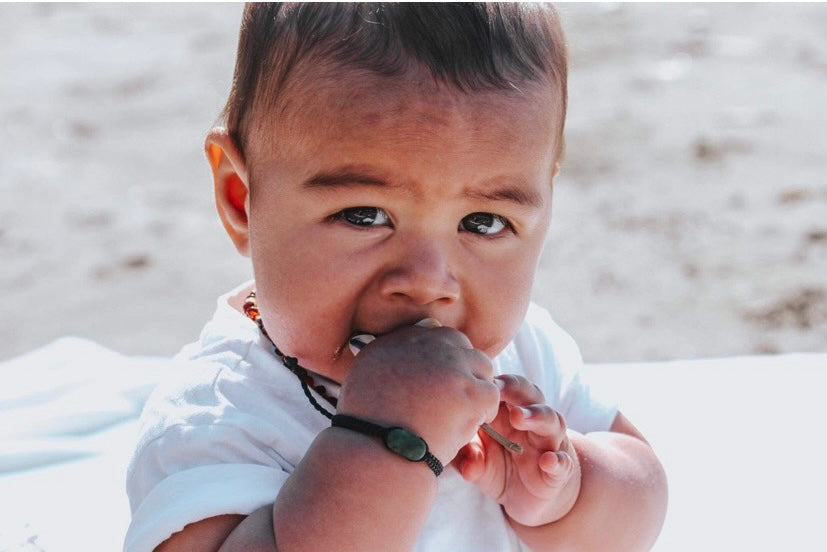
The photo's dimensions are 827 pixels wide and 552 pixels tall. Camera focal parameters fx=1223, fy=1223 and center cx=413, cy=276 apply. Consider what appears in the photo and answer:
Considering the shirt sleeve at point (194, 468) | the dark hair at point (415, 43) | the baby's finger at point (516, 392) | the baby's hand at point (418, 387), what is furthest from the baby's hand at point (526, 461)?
the dark hair at point (415, 43)

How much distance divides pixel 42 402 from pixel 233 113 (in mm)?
1063

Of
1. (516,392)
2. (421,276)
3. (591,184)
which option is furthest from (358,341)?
(591,184)

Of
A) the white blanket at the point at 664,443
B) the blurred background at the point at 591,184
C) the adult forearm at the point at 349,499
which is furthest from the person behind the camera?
the blurred background at the point at 591,184

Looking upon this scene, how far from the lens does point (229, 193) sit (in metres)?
1.57

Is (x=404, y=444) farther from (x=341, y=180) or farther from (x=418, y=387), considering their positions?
(x=341, y=180)

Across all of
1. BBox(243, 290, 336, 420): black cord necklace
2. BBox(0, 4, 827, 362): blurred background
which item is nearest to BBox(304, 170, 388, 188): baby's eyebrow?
BBox(243, 290, 336, 420): black cord necklace

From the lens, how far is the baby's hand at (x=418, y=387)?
1320 millimetres

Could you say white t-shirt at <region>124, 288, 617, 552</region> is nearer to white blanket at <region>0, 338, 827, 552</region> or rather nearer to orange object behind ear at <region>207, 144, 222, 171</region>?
orange object behind ear at <region>207, 144, 222, 171</region>

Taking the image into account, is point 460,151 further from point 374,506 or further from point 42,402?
point 42,402

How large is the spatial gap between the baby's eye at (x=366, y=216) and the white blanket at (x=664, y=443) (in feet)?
2.59

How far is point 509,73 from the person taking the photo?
1.37m

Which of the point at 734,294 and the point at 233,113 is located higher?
the point at 233,113

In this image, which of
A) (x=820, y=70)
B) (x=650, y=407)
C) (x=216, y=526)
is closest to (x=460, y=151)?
(x=216, y=526)

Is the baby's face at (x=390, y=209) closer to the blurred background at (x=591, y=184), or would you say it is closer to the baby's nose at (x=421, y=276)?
the baby's nose at (x=421, y=276)
